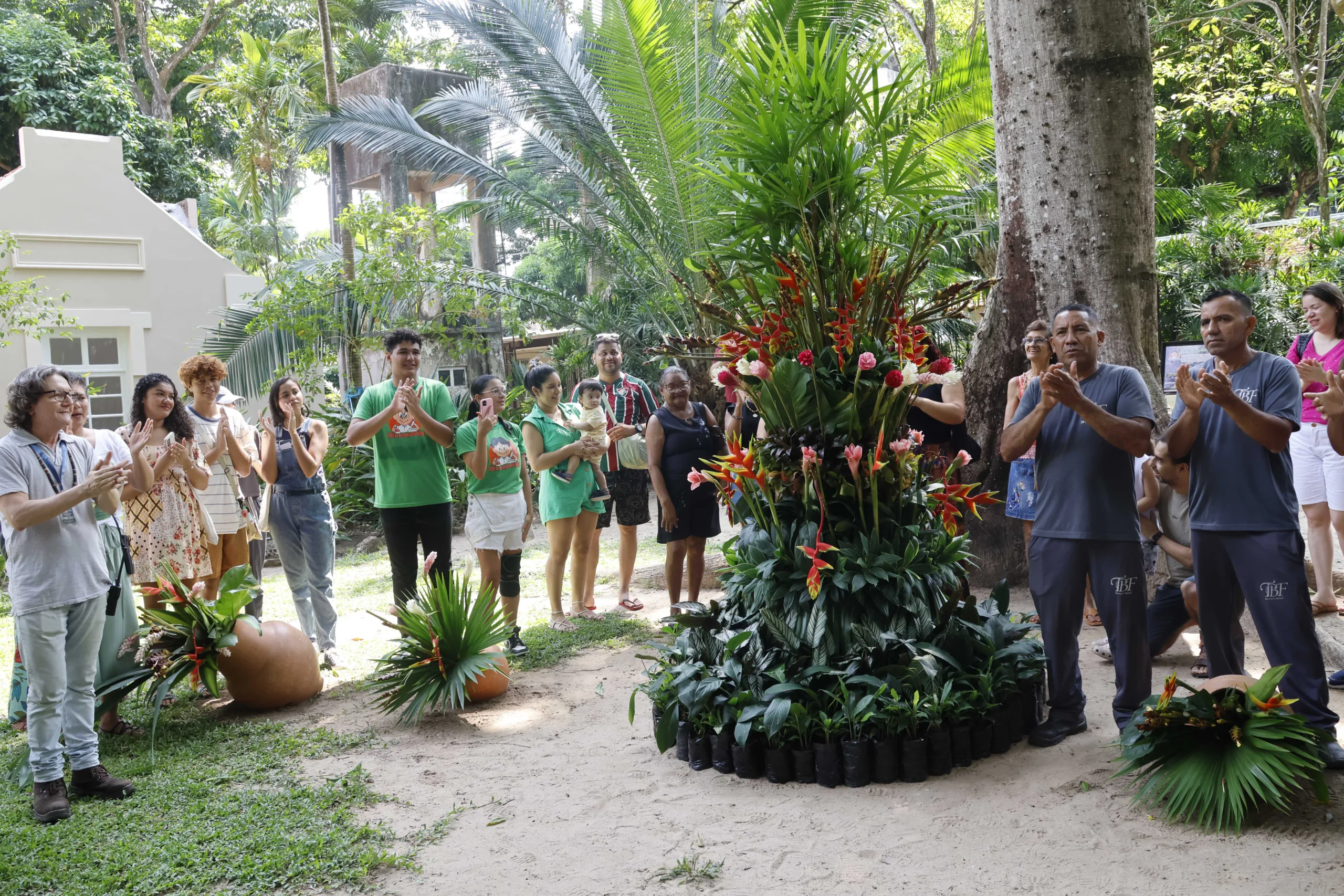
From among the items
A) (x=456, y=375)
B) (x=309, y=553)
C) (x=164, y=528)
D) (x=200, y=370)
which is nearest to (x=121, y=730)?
(x=164, y=528)

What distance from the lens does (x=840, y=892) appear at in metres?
3.26

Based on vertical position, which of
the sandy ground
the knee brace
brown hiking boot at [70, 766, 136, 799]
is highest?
the knee brace

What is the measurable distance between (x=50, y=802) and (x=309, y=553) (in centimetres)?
234

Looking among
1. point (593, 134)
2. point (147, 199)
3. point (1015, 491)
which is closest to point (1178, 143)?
point (593, 134)

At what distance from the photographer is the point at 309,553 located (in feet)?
20.8

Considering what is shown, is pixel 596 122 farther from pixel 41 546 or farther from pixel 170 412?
pixel 41 546

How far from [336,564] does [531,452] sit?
205 inches

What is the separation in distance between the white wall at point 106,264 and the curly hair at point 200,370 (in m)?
9.69

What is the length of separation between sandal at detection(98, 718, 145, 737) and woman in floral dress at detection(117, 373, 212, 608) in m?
0.67

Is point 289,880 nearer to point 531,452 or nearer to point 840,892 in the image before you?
point 840,892

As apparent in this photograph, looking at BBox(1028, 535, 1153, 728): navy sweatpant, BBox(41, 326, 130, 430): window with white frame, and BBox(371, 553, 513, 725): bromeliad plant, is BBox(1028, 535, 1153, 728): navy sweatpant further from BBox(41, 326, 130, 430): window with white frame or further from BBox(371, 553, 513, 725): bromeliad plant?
BBox(41, 326, 130, 430): window with white frame

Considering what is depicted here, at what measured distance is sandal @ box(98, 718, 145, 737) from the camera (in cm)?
525

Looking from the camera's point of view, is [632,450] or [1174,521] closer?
[1174,521]

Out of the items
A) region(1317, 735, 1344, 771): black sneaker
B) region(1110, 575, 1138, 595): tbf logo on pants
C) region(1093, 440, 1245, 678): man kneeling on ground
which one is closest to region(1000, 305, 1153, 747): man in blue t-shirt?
region(1110, 575, 1138, 595): tbf logo on pants
